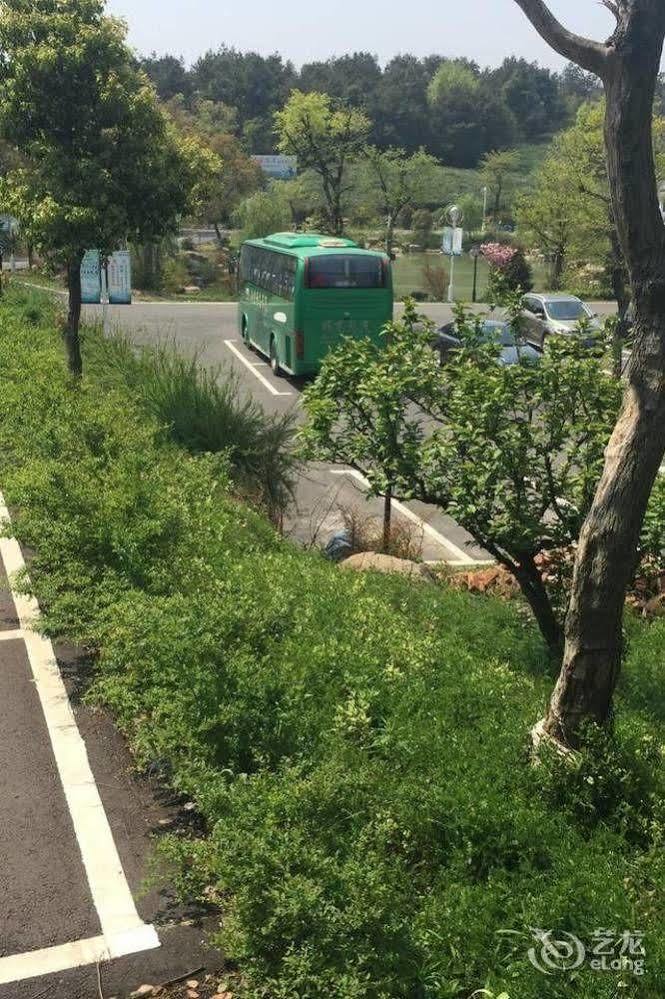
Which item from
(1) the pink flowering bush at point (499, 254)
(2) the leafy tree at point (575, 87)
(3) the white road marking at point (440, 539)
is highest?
(2) the leafy tree at point (575, 87)

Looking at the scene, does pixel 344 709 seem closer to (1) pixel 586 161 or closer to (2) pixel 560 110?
(1) pixel 586 161

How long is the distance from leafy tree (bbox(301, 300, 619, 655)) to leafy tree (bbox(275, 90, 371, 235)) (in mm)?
38042

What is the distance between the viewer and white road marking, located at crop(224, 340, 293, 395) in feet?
67.6

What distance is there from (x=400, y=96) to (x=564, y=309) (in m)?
67.4

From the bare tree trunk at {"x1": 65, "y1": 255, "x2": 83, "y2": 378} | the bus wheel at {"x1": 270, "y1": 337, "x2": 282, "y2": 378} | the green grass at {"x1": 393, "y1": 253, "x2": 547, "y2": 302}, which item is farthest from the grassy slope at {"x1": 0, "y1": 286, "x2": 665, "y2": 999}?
the green grass at {"x1": 393, "y1": 253, "x2": 547, "y2": 302}

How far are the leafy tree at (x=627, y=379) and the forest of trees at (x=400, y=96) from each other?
79091 millimetres

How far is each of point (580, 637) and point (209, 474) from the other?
15.6 ft

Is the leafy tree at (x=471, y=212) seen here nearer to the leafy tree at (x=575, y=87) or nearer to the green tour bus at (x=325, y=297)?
the green tour bus at (x=325, y=297)

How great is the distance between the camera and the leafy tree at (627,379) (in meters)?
4.50

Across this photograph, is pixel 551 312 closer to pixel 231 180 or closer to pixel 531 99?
pixel 231 180

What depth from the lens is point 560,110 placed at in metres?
103

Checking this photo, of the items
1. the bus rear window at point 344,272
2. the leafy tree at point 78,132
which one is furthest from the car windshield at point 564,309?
the leafy tree at point 78,132

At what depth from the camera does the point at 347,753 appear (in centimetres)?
494

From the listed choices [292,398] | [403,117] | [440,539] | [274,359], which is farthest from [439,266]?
[403,117]
